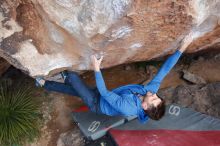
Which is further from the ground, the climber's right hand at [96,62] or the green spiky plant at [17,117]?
the climber's right hand at [96,62]

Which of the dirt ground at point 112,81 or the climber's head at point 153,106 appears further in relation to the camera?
the dirt ground at point 112,81

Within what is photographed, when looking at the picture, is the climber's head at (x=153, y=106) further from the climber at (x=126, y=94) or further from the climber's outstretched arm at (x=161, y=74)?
the climber's outstretched arm at (x=161, y=74)

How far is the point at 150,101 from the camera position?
14.9ft

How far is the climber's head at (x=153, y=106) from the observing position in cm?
451

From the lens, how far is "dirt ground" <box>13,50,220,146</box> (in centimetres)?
664

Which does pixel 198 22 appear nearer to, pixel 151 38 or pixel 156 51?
pixel 151 38

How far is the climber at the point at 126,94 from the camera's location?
4559 mm

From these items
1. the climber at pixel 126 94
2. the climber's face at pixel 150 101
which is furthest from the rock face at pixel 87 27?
the climber's face at pixel 150 101

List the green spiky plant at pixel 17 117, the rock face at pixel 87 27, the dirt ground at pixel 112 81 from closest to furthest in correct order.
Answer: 1. the rock face at pixel 87 27
2. the green spiky plant at pixel 17 117
3. the dirt ground at pixel 112 81

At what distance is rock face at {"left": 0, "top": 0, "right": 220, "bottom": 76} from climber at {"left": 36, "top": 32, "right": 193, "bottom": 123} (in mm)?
241

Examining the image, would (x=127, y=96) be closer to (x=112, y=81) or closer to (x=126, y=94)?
(x=126, y=94)

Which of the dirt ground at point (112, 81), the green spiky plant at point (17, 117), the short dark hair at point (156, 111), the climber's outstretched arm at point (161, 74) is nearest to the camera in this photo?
the short dark hair at point (156, 111)

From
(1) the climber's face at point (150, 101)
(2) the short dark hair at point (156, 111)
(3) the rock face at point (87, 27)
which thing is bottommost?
(2) the short dark hair at point (156, 111)

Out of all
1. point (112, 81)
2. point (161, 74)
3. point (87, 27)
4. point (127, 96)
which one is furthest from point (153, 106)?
point (112, 81)
